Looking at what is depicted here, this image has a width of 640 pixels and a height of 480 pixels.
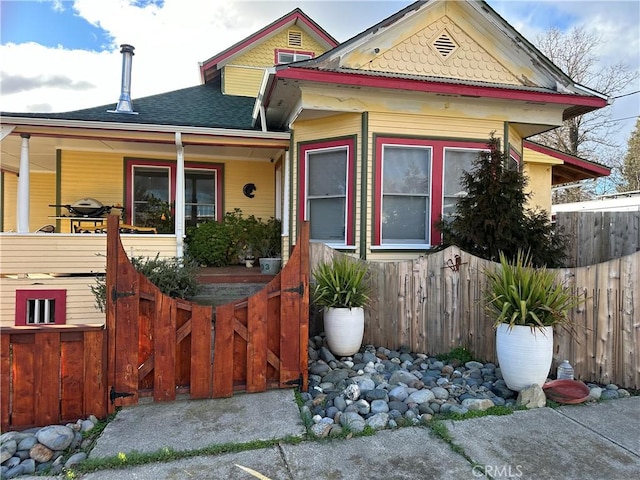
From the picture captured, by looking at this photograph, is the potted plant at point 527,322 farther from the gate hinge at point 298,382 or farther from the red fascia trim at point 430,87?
the red fascia trim at point 430,87

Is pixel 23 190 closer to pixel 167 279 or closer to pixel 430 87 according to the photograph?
pixel 167 279

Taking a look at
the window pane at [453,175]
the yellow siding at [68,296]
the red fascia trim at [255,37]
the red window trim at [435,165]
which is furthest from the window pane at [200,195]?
the window pane at [453,175]

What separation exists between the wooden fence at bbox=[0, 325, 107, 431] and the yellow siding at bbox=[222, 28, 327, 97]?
30.2ft

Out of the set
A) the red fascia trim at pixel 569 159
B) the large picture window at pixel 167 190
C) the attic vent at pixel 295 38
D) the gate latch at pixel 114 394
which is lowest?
the gate latch at pixel 114 394

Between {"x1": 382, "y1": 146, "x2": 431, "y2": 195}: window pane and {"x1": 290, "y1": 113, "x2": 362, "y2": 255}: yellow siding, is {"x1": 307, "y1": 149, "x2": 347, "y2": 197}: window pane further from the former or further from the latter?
{"x1": 382, "y1": 146, "x2": 431, "y2": 195}: window pane

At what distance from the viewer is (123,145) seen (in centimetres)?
844

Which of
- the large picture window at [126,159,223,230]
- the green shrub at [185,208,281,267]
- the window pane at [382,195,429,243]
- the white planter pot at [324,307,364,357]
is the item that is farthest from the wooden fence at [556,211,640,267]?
the large picture window at [126,159,223,230]

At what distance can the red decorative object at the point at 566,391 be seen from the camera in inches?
143

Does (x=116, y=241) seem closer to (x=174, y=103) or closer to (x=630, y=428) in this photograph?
(x=630, y=428)

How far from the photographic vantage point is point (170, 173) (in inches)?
364

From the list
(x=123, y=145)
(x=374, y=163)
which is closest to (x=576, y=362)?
(x=374, y=163)

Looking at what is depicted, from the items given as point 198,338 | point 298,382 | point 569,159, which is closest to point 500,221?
point 298,382

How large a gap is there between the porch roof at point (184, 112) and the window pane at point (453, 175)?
3594mm

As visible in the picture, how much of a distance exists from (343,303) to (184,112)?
611cm
